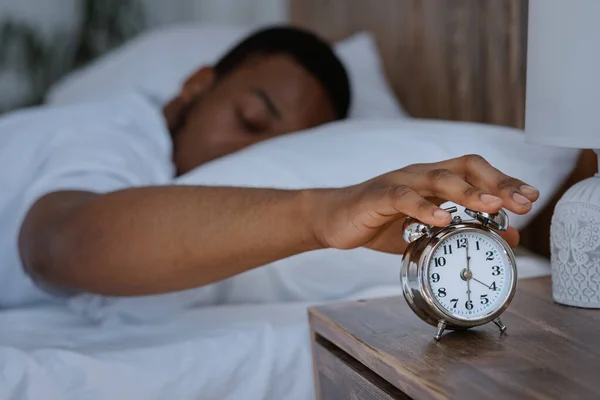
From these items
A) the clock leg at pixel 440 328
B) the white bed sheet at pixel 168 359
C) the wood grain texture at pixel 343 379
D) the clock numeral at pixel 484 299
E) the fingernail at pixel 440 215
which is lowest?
the white bed sheet at pixel 168 359

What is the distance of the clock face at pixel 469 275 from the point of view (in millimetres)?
A: 862

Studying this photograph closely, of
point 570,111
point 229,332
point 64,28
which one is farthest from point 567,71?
point 64,28

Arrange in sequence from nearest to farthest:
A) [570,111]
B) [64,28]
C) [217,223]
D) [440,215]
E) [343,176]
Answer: [440,215]
[570,111]
[217,223]
[343,176]
[64,28]

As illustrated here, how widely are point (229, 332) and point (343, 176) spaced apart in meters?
0.30

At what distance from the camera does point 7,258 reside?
1.49 metres

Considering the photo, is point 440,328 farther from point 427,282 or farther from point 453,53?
point 453,53

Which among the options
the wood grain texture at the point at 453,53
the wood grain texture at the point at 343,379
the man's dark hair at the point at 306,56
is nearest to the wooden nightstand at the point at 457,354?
the wood grain texture at the point at 343,379

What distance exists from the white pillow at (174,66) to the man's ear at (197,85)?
286 millimetres

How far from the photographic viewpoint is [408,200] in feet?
2.67

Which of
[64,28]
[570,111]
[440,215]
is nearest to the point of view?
[440,215]

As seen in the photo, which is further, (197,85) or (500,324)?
(197,85)

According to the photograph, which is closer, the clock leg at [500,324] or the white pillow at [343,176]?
the clock leg at [500,324]

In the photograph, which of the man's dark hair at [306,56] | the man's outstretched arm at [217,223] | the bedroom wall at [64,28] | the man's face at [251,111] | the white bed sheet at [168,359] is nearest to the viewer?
the man's outstretched arm at [217,223]

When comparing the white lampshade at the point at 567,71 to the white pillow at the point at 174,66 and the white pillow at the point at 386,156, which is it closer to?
the white pillow at the point at 386,156
